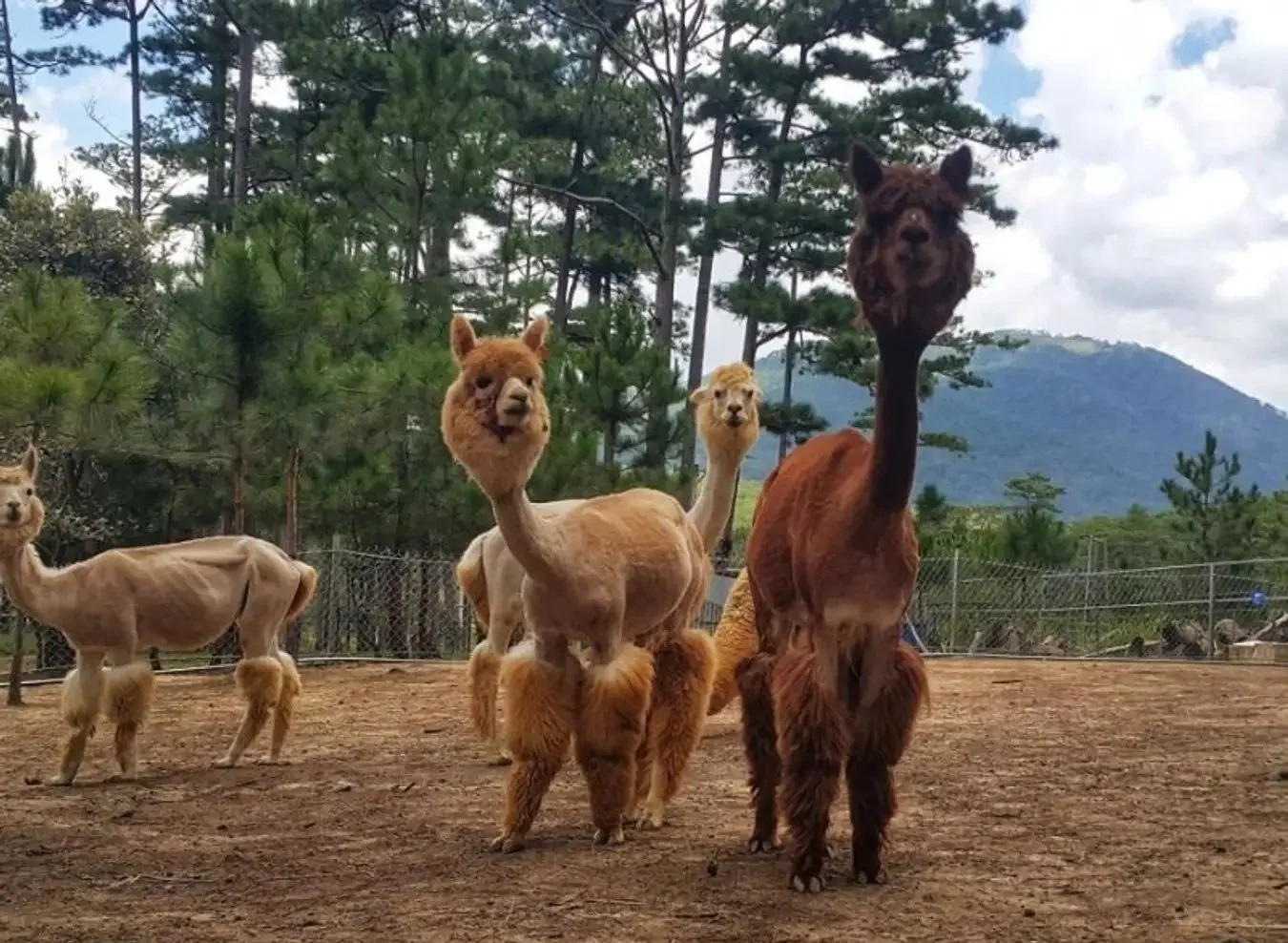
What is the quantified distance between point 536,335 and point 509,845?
6.75 ft

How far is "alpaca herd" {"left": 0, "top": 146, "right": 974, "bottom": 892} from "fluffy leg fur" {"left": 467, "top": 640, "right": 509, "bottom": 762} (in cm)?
148

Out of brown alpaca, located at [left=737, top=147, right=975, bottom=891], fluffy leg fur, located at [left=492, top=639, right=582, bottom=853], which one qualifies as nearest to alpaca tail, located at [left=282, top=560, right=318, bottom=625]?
fluffy leg fur, located at [left=492, top=639, right=582, bottom=853]

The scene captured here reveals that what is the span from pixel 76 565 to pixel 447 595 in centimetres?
1018

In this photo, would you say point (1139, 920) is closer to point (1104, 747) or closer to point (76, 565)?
point (1104, 747)

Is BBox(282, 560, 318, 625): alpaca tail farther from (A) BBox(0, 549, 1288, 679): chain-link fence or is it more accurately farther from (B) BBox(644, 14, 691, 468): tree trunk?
(B) BBox(644, 14, 691, 468): tree trunk

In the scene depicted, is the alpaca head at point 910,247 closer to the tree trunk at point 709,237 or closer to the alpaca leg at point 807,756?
the alpaca leg at point 807,756

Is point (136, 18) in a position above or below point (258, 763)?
above

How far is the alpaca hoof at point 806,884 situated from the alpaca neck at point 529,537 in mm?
1474

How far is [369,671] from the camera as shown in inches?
604

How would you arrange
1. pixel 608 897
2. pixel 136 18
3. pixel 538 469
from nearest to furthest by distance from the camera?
pixel 608 897 < pixel 538 469 < pixel 136 18

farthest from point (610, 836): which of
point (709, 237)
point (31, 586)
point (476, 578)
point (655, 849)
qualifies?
point (709, 237)

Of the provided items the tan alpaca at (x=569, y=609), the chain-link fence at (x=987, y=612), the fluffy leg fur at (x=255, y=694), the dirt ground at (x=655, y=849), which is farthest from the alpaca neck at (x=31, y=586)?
the chain-link fence at (x=987, y=612)

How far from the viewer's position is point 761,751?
17.9 ft

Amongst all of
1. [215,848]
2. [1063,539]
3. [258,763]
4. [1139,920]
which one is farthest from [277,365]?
[1063,539]
